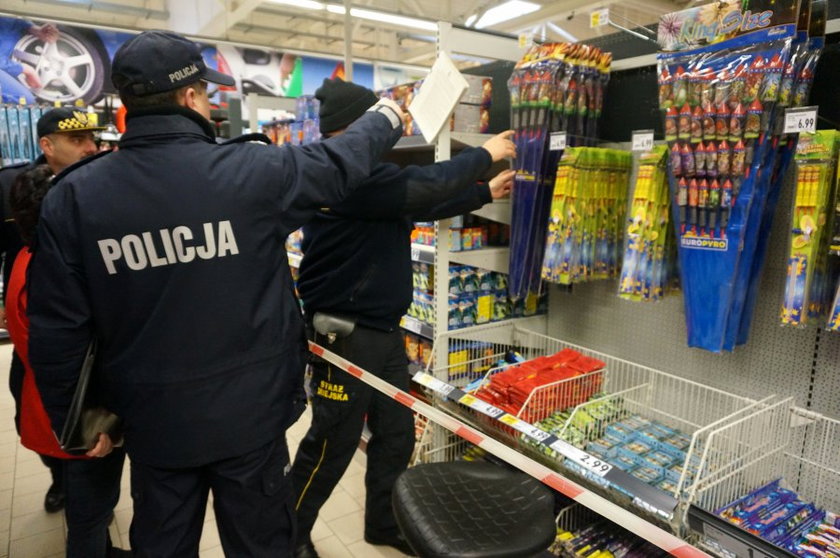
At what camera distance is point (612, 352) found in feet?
8.70

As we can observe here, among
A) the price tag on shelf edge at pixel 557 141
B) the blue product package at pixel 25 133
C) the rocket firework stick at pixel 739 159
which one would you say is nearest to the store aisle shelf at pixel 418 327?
the price tag on shelf edge at pixel 557 141

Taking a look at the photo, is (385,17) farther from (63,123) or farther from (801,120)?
(801,120)

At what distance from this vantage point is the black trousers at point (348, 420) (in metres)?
2.29

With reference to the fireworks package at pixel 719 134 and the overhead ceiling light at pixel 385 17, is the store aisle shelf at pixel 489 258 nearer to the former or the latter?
the fireworks package at pixel 719 134

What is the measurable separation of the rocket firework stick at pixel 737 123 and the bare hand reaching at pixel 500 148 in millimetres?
815

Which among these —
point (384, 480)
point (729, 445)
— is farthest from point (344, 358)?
point (729, 445)

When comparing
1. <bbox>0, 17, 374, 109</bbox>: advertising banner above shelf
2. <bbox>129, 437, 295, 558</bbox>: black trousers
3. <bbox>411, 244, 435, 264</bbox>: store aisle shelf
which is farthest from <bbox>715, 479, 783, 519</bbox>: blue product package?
<bbox>0, 17, 374, 109</bbox>: advertising banner above shelf

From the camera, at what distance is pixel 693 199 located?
180 cm

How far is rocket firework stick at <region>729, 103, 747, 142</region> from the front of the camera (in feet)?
5.48

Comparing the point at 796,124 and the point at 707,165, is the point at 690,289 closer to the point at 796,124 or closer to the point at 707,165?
the point at 707,165

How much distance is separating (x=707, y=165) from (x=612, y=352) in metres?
1.12

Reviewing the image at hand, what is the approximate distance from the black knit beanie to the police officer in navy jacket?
0.54 meters

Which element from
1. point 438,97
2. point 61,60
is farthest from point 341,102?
point 61,60

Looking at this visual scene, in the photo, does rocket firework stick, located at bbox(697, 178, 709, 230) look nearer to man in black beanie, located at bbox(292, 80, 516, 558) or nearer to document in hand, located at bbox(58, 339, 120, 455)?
man in black beanie, located at bbox(292, 80, 516, 558)
